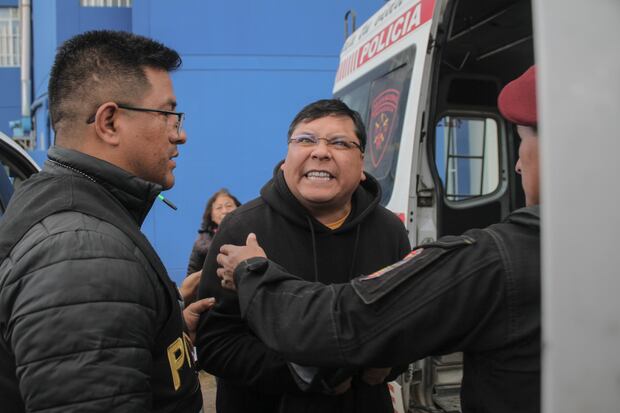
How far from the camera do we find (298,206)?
6.14ft

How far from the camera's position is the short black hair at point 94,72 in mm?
1284

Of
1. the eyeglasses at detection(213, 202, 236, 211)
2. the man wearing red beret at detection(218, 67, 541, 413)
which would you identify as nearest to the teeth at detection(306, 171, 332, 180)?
the man wearing red beret at detection(218, 67, 541, 413)

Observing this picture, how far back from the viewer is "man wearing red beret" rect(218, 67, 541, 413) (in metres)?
1.04

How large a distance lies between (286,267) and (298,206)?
214 millimetres

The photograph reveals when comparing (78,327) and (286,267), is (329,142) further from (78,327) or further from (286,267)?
(78,327)

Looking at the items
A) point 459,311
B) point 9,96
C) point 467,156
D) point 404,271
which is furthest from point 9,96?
point 459,311

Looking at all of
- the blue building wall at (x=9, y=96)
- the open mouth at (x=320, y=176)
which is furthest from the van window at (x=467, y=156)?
the blue building wall at (x=9, y=96)

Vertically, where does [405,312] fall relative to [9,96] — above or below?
below

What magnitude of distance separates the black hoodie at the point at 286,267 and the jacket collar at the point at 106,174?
537 millimetres

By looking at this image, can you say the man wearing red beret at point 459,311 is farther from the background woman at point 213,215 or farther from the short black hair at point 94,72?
the background woman at point 213,215

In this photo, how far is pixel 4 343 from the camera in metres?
1.07

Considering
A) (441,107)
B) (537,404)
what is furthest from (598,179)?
(441,107)

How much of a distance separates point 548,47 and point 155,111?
950 millimetres

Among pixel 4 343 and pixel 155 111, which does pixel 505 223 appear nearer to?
pixel 155 111
